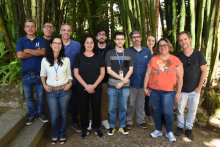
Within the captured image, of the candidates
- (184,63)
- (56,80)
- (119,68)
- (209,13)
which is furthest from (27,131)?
(209,13)

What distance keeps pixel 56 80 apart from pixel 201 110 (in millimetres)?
2581

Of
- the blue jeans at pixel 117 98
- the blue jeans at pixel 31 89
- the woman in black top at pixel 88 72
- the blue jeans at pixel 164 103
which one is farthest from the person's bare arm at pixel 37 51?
the blue jeans at pixel 164 103

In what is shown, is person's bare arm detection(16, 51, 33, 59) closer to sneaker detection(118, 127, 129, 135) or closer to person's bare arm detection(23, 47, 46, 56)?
person's bare arm detection(23, 47, 46, 56)

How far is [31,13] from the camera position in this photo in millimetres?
2887

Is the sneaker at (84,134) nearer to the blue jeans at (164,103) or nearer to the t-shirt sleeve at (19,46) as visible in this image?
the blue jeans at (164,103)

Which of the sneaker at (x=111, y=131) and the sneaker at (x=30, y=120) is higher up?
the sneaker at (x=30, y=120)

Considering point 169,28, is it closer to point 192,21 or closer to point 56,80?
point 192,21

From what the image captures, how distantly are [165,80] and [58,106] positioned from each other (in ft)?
4.79

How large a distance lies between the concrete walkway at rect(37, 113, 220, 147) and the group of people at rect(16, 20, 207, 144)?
0.08 meters

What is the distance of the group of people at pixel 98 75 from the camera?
6.93 ft

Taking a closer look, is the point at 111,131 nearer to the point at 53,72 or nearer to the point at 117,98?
the point at 117,98

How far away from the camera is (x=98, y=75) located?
2252 millimetres

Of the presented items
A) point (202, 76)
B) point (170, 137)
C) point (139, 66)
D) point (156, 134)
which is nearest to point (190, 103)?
point (202, 76)

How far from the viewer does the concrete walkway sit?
227cm
